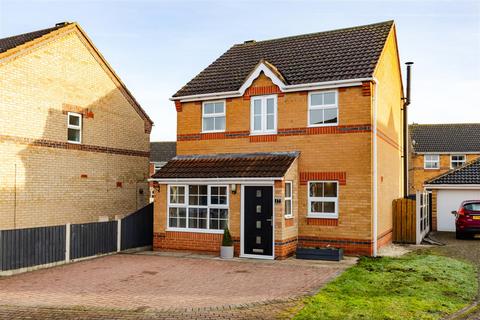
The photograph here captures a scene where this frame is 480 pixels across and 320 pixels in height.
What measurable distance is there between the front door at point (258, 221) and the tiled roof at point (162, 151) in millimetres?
33239

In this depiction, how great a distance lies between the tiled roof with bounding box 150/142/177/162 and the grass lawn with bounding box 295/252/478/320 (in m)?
36.5

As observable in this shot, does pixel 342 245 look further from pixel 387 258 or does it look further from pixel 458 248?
pixel 458 248

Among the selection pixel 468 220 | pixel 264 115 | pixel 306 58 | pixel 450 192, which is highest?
pixel 306 58

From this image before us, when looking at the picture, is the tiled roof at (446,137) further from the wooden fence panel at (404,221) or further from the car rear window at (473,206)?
the wooden fence panel at (404,221)

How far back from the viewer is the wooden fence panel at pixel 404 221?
60.1 feet

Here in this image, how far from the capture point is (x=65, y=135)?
57.4 ft

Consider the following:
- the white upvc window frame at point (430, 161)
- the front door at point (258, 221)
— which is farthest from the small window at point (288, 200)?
the white upvc window frame at point (430, 161)

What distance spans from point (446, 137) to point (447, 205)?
20682mm

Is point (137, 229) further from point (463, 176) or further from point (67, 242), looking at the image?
point (463, 176)

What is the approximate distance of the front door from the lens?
14.8m

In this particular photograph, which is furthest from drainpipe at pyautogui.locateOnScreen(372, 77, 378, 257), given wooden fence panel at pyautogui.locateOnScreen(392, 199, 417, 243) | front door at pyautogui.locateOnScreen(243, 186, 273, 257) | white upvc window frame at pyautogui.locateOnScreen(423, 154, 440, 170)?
white upvc window frame at pyautogui.locateOnScreen(423, 154, 440, 170)

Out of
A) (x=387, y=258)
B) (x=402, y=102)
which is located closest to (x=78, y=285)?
(x=387, y=258)

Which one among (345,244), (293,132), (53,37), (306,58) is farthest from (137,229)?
(306,58)

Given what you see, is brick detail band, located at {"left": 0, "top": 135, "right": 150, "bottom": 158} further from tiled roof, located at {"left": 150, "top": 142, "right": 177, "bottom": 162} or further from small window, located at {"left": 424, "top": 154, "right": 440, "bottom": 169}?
small window, located at {"left": 424, "top": 154, "right": 440, "bottom": 169}
